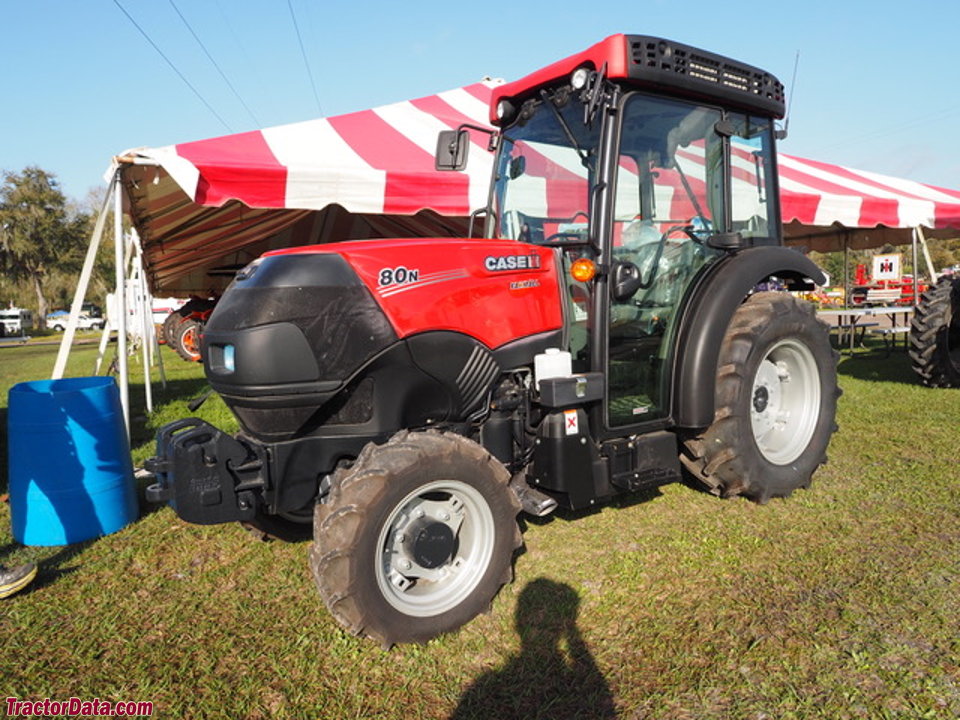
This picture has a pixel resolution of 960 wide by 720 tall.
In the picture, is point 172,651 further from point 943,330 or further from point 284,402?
point 943,330

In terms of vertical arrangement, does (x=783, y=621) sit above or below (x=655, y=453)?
below

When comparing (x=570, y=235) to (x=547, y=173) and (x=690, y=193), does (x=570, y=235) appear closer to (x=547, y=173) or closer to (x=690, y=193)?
(x=547, y=173)

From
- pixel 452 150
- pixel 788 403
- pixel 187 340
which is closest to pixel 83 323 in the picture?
pixel 187 340

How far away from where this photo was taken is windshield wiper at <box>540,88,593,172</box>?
2.96 meters

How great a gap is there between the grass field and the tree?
47.6 m

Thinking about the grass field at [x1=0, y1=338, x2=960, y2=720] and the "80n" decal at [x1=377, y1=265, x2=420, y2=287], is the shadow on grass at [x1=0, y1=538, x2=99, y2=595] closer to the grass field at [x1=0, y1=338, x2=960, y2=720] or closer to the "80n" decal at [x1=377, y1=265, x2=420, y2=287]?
the grass field at [x1=0, y1=338, x2=960, y2=720]

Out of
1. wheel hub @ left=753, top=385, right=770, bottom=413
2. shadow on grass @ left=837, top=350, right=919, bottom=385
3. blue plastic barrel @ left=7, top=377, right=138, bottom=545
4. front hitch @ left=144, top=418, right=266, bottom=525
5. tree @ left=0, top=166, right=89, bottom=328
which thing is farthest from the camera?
tree @ left=0, top=166, right=89, bottom=328

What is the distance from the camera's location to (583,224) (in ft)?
9.98

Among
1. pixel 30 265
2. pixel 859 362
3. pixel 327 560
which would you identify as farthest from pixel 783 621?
pixel 30 265

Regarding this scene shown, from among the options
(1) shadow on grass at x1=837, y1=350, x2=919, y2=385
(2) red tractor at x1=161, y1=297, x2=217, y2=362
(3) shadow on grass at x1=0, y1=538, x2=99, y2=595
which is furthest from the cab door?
(2) red tractor at x1=161, y1=297, x2=217, y2=362

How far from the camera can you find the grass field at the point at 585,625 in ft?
6.84

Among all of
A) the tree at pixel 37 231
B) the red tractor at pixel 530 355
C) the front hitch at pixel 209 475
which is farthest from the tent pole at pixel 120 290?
the tree at pixel 37 231

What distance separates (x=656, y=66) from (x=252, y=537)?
10.4 feet

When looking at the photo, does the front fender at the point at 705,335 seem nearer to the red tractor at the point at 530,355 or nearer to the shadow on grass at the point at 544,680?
the red tractor at the point at 530,355
